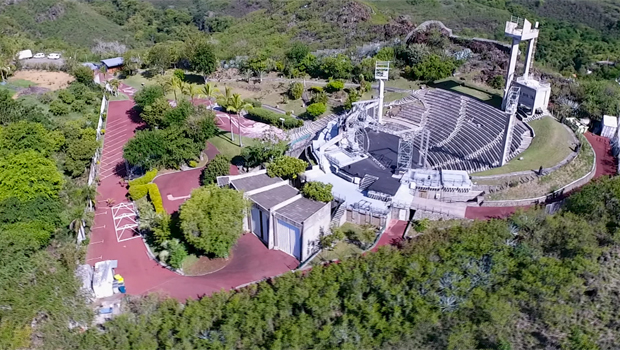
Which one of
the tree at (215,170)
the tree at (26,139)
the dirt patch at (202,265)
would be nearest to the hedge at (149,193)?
the tree at (215,170)

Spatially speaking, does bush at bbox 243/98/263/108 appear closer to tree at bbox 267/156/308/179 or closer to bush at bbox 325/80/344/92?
bush at bbox 325/80/344/92

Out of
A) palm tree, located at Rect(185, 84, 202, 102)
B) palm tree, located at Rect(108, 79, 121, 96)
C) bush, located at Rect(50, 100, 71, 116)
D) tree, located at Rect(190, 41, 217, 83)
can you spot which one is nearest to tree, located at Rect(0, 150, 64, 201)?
bush, located at Rect(50, 100, 71, 116)

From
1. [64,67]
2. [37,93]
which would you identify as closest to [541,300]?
[37,93]

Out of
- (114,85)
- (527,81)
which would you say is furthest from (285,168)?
(114,85)

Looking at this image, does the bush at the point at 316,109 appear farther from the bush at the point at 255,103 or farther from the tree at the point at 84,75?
the tree at the point at 84,75

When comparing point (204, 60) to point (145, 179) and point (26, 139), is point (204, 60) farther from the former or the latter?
point (145, 179)

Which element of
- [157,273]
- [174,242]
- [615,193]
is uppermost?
[615,193]

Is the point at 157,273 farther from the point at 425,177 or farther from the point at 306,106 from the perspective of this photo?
the point at 306,106
